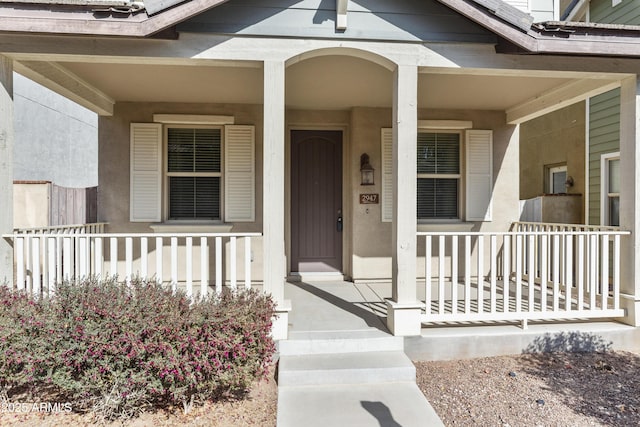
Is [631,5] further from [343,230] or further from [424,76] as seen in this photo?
Answer: [343,230]

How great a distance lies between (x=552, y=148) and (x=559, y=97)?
421 centimetres

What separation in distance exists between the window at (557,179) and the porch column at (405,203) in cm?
637

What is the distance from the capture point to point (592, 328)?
3.96 meters

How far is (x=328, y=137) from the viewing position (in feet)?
19.6

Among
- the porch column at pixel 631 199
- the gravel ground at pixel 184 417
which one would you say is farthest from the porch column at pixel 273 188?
the porch column at pixel 631 199

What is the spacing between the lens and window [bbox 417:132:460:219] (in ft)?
19.8

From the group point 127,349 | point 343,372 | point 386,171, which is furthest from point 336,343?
point 386,171

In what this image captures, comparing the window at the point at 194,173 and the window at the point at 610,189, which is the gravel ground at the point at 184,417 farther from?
the window at the point at 610,189

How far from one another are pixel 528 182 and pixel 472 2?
724cm

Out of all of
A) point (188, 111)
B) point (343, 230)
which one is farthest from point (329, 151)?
point (188, 111)

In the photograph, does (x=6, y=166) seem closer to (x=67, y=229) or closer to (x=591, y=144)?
(x=67, y=229)

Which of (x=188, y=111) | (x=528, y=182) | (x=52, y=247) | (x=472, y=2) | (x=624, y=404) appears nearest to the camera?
(x=624, y=404)

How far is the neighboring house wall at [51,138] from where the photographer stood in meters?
8.12

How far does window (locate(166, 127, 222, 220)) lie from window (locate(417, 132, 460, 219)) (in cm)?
318
